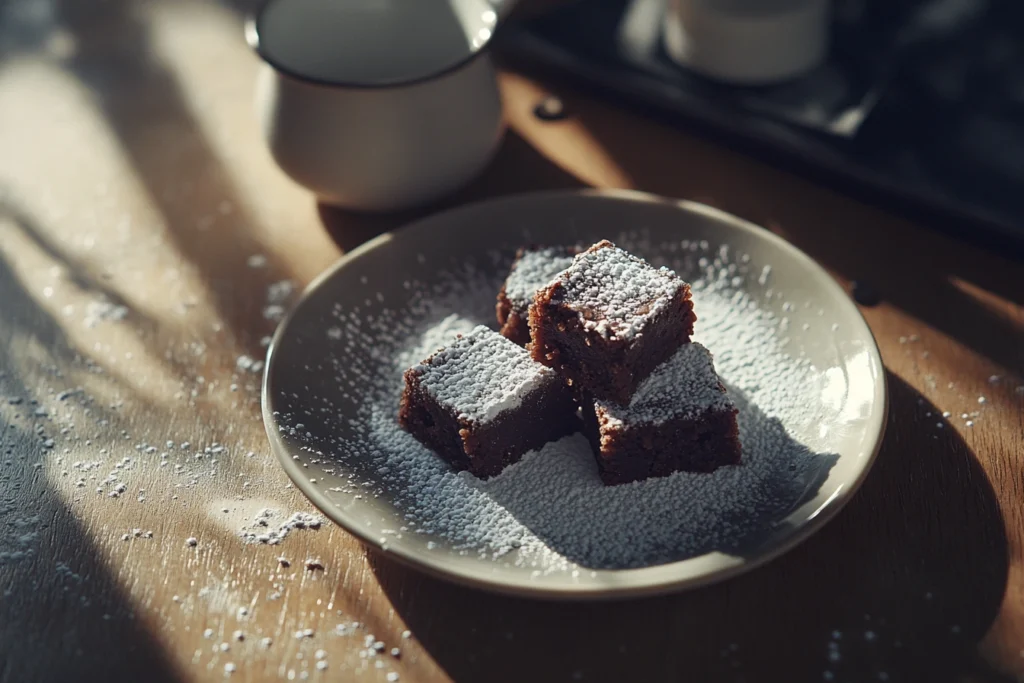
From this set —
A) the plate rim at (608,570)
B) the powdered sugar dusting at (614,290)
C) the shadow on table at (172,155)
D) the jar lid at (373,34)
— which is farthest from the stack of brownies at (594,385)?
the jar lid at (373,34)

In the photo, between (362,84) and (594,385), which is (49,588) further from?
(362,84)

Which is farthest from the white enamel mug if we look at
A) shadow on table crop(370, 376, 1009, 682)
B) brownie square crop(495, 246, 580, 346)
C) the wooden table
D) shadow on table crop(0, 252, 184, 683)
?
shadow on table crop(370, 376, 1009, 682)

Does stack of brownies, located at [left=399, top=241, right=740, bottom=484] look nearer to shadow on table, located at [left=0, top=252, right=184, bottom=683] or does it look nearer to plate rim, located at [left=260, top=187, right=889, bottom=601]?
plate rim, located at [left=260, top=187, right=889, bottom=601]

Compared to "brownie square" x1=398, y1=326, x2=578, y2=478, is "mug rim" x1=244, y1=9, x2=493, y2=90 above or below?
above

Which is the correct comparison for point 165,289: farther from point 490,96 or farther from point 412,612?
point 412,612

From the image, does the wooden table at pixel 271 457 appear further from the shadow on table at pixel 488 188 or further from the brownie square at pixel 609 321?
the brownie square at pixel 609 321

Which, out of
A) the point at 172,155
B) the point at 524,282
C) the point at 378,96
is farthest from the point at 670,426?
the point at 172,155

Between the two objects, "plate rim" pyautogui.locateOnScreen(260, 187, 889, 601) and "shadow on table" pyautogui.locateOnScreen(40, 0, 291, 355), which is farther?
"shadow on table" pyautogui.locateOnScreen(40, 0, 291, 355)

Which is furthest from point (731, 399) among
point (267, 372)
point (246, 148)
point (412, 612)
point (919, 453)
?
point (246, 148)
